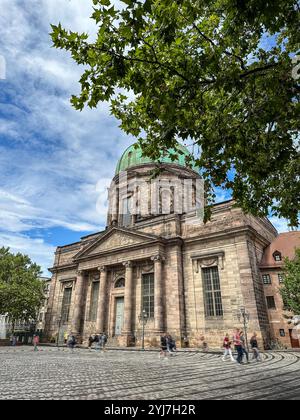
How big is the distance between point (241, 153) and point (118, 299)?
25758 millimetres

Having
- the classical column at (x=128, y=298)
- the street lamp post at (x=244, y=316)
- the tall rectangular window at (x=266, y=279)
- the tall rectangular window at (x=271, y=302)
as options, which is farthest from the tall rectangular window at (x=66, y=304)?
the tall rectangular window at (x=266, y=279)

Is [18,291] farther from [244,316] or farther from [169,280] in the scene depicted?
[244,316]

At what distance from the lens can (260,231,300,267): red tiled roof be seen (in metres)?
25.2

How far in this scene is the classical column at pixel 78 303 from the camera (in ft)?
103

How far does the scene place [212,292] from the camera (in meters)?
24.7

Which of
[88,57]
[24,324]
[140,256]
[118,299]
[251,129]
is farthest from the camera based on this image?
[24,324]

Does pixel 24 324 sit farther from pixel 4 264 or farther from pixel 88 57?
pixel 88 57

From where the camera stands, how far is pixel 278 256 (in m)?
25.7

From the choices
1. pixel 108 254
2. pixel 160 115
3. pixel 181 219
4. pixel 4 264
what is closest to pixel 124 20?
pixel 160 115

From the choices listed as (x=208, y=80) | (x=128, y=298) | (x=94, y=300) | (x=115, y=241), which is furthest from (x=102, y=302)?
(x=208, y=80)

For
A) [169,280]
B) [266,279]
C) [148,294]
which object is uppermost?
[169,280]

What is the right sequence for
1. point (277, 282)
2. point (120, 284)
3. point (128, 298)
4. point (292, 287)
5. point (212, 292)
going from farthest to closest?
point (120, 284), point (128, 298), point (212, 292), point (277, 282), point (292, 287)

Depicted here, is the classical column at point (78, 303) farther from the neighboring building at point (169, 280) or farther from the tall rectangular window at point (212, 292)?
the tall rectangular window at point (212, 292)

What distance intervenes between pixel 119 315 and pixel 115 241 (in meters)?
7.92
